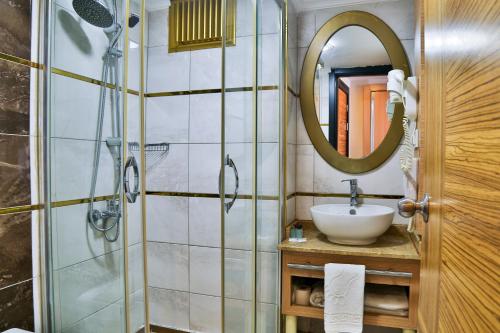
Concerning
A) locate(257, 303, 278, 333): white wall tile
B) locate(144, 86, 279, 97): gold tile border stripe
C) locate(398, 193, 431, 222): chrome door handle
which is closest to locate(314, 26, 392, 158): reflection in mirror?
locate(144, 86, 279, 97): gold tile border stripe

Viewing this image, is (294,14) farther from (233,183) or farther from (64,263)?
(64,263)

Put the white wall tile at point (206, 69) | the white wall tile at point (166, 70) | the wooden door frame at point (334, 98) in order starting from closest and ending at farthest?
the white wall tile at point (166, 70) → the white wall tile at point (206, 69) → the wooden door frame at point (334, 98)

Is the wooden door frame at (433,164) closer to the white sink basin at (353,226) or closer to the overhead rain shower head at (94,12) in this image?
the white sink basin at (353,226)

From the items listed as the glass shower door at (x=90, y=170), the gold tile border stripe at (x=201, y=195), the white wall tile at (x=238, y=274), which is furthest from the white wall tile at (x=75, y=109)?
the white wall tile at (x=238, y=274)

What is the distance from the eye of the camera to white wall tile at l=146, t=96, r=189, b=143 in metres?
1.43

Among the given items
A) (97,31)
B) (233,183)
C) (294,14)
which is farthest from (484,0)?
(294,14)

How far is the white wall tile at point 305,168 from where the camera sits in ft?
8.47

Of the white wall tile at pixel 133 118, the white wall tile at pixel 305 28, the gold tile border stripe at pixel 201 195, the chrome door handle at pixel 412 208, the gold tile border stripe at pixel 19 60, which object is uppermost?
the white wall tile at pixel 305 28

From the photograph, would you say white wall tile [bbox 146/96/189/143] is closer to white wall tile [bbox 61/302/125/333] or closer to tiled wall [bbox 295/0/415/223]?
white wall tile [bbox 61/302/125/333]

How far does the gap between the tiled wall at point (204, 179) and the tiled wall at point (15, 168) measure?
0.53 metres

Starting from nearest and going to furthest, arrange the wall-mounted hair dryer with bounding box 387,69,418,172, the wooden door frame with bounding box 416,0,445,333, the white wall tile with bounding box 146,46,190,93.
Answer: the wooden door frame with bounding box 416,0,445,333 < the white wall tile with bounding box 146,46,190,93 < the wall-mounted hair dryer with bounding box 387,69,418,172

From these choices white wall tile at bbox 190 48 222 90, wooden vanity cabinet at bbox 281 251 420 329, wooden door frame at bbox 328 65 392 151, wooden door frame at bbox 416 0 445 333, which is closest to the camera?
wooden door frame at bbox 416 0 445 333

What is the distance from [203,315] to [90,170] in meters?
0.92

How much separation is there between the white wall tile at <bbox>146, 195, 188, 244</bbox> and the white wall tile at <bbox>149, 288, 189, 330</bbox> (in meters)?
0.24
